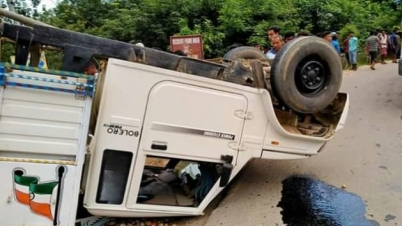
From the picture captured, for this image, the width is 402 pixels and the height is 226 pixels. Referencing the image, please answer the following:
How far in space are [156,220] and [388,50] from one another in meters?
14.5

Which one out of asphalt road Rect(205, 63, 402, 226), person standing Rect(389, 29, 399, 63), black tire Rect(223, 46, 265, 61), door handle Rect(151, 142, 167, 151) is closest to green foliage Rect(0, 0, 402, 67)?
person standing Rect(389, 29, 399, 63)

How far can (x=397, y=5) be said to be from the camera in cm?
2225

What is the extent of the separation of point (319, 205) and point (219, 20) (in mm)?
11826

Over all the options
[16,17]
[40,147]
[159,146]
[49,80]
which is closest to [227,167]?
[159,146]

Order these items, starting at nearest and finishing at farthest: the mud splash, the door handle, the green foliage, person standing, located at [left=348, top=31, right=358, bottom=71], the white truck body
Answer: the white truck body → the door handle → the mud splash → person standing, located at [left=348, top=31, right=358, bottom=71] → the green foliage

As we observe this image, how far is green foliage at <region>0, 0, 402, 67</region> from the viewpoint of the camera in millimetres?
15266

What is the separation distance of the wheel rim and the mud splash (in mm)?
1139

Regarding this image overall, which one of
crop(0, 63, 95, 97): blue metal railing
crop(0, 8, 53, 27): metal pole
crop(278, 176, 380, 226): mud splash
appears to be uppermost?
crop(0, 8, 53, 27): metal pole

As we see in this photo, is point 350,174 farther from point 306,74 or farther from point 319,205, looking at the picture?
point 306,74

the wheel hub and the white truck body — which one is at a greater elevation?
the wheel hub

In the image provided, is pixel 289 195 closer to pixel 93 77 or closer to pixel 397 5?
pixel 93 77

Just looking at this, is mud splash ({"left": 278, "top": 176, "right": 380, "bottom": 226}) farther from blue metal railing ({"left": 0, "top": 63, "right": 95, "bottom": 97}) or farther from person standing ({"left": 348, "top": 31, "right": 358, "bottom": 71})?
person standing ({"left": 348, "top": 31, "right": 358, "bottom": 71})

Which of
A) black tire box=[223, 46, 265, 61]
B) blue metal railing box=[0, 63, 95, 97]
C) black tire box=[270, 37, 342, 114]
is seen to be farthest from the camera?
black tire box=[223, 46, 265, 61]

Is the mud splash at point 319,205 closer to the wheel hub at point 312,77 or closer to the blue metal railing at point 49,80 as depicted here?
the wheel hub at point 312,77
